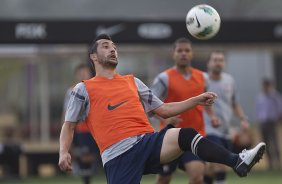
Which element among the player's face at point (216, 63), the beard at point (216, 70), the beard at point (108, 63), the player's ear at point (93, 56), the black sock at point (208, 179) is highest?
the player's ear at point (93, 56)

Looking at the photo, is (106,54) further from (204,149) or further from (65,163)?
(204,149)

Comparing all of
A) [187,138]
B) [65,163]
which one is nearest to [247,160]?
[187,138]

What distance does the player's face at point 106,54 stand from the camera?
7.78 m

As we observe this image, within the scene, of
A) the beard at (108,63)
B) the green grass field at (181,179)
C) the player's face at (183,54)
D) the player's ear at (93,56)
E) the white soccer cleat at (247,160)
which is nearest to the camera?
the white soccer cleat at (247,160)

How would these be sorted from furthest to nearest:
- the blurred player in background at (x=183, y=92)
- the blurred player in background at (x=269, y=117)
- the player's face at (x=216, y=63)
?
1. the blurred player in background at (x=269, y=117)
2. the player's face at (x=216, y=63)
3. the blurred player in background at (x=183, y=92)

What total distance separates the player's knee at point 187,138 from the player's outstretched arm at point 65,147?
1051 millimetres

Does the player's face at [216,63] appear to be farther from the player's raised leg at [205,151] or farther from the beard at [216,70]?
the player's raised leg at [205,151]

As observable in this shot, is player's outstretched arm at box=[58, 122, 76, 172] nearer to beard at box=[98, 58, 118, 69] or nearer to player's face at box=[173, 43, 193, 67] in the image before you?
beard at box=[98, 58, 118, 69]

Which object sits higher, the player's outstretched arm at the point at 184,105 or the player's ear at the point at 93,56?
the player's ear at the point at 93,56

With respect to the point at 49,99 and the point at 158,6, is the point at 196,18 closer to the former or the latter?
the point at 158,6

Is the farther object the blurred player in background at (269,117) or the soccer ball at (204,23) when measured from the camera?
the blurred player in background at (269,117)

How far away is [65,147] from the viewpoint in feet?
24.6

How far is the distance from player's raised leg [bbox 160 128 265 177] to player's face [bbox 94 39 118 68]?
934 millimetres

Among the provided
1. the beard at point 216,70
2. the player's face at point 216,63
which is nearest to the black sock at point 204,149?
the player's face at point 216,63
